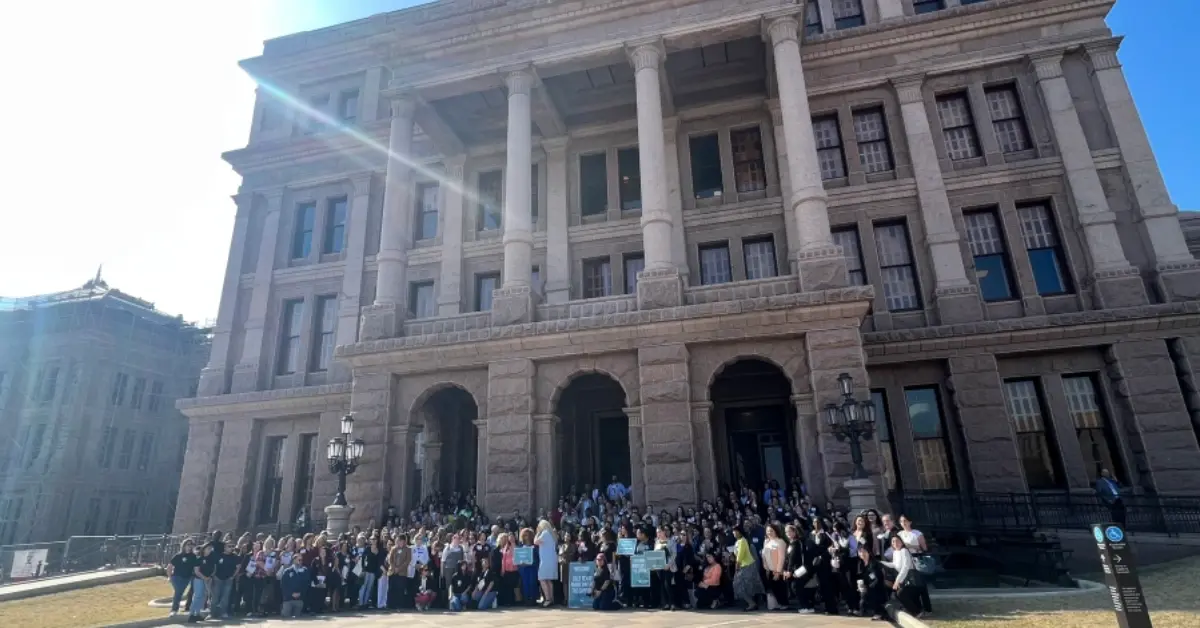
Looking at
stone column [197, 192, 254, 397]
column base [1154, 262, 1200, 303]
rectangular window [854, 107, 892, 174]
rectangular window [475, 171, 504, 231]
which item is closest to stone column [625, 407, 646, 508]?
rectangular window [475, 171, 504, 231]

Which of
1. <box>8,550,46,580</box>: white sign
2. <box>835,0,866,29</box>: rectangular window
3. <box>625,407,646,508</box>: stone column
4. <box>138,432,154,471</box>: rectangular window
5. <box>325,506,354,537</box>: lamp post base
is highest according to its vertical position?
<box>835,0,866,29</box>: rectangular window

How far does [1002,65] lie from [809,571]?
21.2m

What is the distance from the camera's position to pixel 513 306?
18.7m

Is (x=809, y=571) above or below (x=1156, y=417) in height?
below

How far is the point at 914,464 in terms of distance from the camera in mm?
19719

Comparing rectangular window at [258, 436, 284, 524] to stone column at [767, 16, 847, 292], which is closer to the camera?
stone column at [767, 16, 847, 292]

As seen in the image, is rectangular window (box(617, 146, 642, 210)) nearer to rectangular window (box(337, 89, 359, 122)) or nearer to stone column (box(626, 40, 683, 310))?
stone column (box(626, 40, 683, 310))

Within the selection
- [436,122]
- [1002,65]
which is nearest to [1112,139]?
[1002,65]

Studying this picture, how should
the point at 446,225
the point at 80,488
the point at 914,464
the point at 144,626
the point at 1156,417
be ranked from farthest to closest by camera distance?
1. the point at 80,488
2. the point at 446,225
3. the point at 914,464
4. the point at 1156,417
5. the point at 144,626

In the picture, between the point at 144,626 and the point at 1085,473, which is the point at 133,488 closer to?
the point at 144,626

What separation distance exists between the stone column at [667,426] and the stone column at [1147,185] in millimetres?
15233

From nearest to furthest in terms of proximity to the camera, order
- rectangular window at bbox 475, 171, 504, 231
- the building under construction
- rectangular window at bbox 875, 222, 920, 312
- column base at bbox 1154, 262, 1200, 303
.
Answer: column base at bbox 1154, 262, 1200, 303
rectangular window at bbox 875, 222, 920, 312
rectangular window at bbox 475, 171, 504, 231
the building under construction

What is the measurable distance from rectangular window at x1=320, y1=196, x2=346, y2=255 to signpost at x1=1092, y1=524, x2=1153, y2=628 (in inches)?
1099

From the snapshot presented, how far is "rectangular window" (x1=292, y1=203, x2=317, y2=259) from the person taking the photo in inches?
1153
